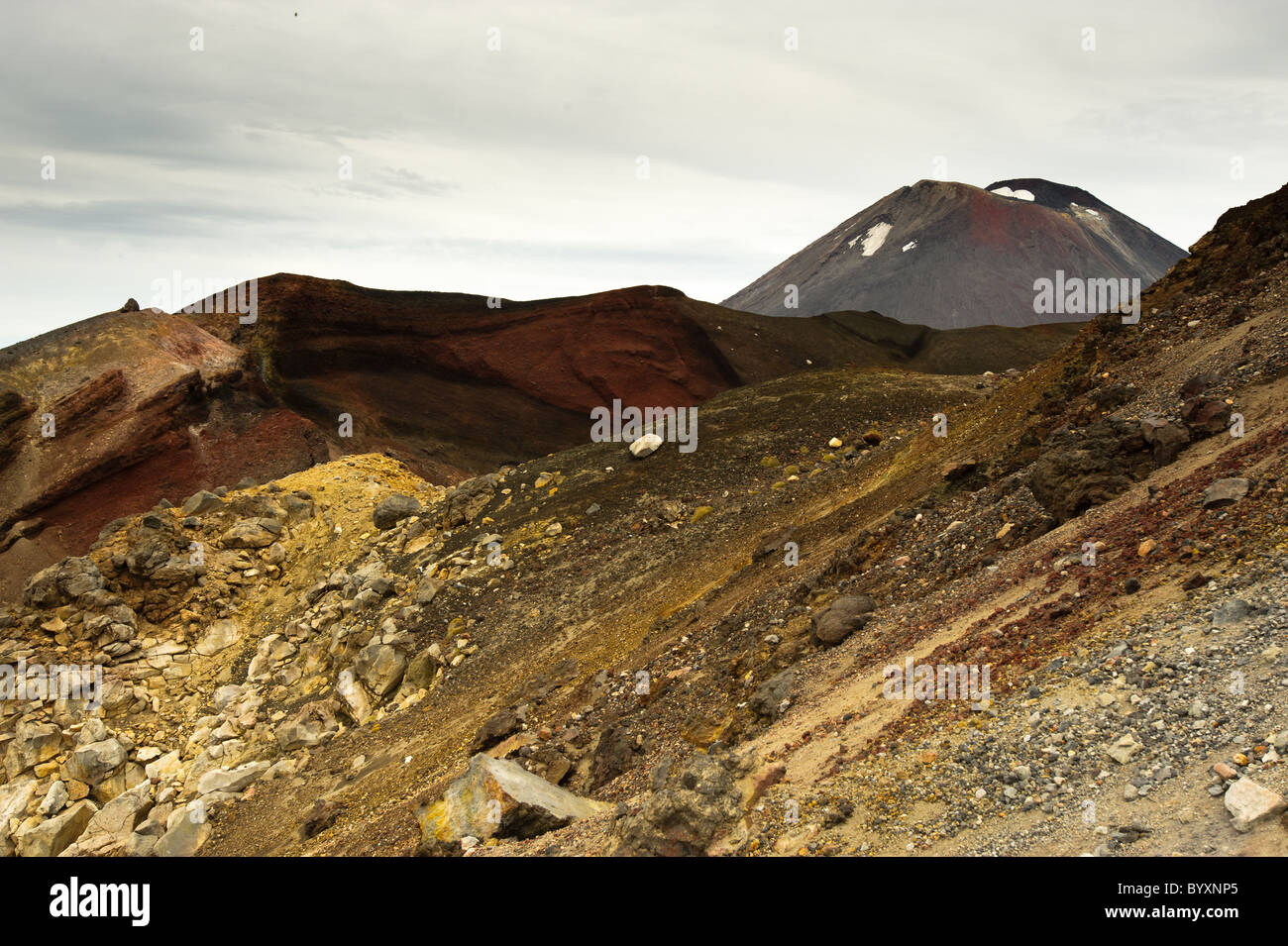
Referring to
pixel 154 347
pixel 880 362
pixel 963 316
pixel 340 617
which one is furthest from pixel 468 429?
pixel 963 316

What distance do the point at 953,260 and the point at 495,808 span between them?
5930cm

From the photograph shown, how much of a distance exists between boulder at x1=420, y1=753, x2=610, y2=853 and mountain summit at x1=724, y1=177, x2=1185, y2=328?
51.0 metres

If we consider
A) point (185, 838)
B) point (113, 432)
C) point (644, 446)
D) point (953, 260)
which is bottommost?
point (185, 838)

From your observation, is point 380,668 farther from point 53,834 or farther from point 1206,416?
point 1206,416

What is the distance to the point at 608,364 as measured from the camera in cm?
2756

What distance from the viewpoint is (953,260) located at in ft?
195

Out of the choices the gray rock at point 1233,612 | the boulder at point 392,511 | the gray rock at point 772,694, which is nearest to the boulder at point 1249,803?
the gray rock at point 1233,612

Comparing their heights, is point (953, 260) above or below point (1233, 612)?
above

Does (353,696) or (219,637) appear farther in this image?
(219,637)

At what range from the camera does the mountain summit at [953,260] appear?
189 ft

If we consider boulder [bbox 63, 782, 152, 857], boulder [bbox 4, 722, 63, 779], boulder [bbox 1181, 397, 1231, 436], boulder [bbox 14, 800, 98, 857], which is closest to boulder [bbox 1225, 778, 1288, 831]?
boulder [bbox 1181, 397, 1231, 436]

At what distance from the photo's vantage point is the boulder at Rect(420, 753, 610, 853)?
6.45 metres

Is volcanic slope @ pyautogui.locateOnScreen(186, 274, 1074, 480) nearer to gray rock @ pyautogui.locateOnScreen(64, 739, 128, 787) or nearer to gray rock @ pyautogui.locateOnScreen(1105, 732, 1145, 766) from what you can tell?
gray rock @ pyautogui.locateOnScreen(64, 739, 128, 787)

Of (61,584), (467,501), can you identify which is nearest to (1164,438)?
(467,501)
